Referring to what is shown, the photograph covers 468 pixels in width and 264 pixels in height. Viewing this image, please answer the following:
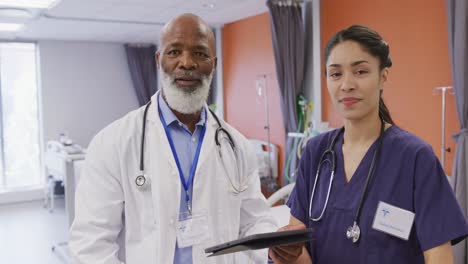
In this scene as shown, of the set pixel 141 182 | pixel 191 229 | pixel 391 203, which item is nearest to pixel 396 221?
pixel 391 203

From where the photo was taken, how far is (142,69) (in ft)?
24.7

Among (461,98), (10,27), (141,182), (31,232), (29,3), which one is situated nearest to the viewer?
(141,182)

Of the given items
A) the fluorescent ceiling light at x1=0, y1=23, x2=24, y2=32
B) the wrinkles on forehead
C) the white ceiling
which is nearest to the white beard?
the wrinkles on forehead

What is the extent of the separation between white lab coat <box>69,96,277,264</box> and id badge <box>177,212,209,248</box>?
19 millimetres

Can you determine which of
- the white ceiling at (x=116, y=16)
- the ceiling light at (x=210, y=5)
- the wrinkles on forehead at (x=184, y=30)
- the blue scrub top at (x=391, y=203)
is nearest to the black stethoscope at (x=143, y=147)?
the wrinkles on forehead at (x=184, y=30)

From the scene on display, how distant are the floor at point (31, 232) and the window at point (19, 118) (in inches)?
21.2

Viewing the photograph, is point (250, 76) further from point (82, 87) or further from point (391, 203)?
point (391, 203)

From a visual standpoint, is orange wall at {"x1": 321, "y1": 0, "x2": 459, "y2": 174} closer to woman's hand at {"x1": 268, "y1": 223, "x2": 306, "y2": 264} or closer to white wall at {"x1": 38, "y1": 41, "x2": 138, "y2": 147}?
woman's hand at {"x1": 268, "y1": 223, "x2": 306, "y2": 264}

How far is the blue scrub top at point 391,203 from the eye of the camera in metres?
1.05

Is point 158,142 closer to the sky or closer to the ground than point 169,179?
closer to the sky

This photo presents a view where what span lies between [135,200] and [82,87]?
20.4ft

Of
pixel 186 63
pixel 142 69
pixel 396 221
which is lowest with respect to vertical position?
pixel 396 221

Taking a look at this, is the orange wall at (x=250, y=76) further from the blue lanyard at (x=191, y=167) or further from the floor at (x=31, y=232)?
the blue lanyard at (x=191, y=167)

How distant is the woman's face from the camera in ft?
3.74
